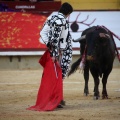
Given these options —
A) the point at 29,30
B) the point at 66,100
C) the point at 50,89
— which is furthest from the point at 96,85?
the point at 29,30

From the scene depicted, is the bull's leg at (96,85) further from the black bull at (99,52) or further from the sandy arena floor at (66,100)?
the sandy arena floor at (66,100)

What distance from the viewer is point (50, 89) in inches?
374

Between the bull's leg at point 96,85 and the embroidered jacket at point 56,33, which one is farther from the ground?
the embroidered jacket at point 56,33

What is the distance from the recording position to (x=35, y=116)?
28.1 feet

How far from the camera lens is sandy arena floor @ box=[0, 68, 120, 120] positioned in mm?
8586

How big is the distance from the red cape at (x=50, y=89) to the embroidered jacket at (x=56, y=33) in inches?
7.9

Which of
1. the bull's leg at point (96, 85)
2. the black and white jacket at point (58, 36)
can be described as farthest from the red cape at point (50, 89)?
the bull's leg at point (96, 85)

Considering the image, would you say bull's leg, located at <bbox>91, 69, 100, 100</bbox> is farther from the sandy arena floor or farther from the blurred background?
the blurred background

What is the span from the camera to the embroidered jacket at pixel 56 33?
949cm

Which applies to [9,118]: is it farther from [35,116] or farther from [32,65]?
[32,65]

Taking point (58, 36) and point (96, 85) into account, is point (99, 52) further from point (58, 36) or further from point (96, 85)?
point (58, 36)

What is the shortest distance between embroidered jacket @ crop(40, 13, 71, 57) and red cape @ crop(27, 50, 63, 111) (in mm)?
201

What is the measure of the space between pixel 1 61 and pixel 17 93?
22.7 ft

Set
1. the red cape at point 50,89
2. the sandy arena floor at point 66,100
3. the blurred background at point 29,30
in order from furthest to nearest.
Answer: the blurred background at point 29,30 → the red cape at point 50,89 → the sandy arena floor at point 66,100
